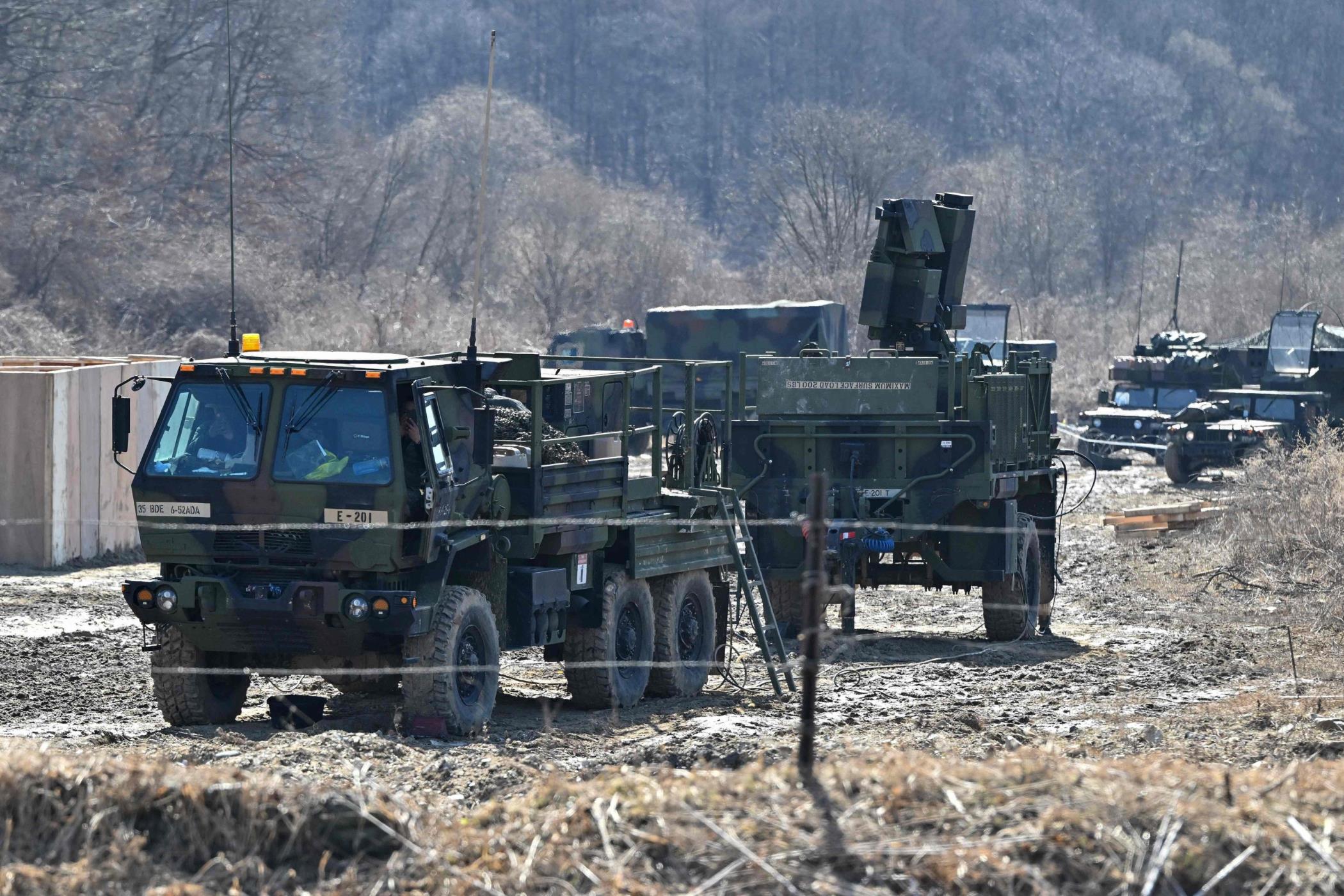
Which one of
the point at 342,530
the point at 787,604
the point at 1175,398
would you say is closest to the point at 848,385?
the point at 787,604

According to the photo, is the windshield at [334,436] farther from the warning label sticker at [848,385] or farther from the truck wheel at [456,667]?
the warning label sticker at [848,385]

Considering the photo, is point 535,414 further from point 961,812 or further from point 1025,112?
point 1025,112

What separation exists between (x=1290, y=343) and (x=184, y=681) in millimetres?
27426

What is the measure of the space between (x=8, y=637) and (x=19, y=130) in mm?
34178

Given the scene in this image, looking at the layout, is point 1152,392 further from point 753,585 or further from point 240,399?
point 240,399

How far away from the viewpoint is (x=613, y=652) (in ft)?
40.6

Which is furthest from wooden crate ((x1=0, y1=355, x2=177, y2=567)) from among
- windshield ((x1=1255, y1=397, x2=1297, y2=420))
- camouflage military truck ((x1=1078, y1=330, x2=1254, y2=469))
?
camouflage military truck ((x1=1078, y1=330, x2=1254, y2=469))

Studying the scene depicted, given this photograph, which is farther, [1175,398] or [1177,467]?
[1175,398]

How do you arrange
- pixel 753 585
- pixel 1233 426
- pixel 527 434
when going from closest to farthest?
pixel 527 434, pixel 753 585, pixel 1233 426

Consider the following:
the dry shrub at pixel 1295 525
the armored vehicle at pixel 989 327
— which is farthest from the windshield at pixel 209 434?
the armored vehicle at pixel 989 327

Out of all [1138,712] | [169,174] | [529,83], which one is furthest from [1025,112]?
[1138,712]

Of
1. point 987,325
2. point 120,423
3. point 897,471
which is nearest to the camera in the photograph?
point 120,423

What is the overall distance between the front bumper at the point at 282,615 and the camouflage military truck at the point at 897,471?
5361mm

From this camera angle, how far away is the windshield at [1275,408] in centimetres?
3238
